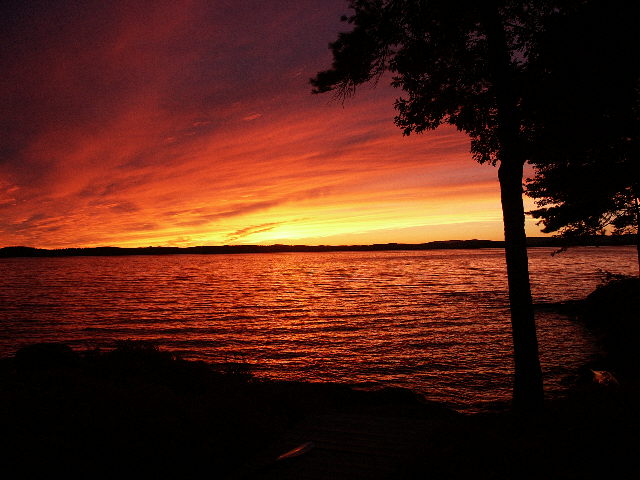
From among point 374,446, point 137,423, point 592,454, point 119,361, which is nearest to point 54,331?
point 119,361

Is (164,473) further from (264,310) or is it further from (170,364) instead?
(264,310)

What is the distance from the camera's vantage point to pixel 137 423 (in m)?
7.43

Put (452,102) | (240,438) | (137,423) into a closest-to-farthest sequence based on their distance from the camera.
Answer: (137,423) < (240,438) < (452,102)

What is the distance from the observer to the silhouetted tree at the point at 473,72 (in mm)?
10219

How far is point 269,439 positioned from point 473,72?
9633mm

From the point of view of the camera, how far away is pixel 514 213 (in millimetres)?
10805

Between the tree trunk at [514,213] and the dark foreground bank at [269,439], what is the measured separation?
4.03 feet

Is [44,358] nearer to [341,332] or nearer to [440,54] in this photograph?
[440,54]

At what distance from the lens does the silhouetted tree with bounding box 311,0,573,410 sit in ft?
33.5

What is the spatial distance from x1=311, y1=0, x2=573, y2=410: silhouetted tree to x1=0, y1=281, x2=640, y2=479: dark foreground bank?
3223 mm

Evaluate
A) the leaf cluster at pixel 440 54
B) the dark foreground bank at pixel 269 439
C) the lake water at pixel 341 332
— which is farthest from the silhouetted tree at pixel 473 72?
the lake water at pixel 341 332

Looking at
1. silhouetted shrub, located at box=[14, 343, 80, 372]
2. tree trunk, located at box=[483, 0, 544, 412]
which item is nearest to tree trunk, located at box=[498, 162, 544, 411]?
tree trunk, located at box=[483, 0, 544, 412]

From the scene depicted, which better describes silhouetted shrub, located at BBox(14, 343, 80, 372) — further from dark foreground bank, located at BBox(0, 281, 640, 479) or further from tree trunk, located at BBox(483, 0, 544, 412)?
tree trunk, located at BBox(483, 0, 544, 412)

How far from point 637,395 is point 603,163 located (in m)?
10.7
